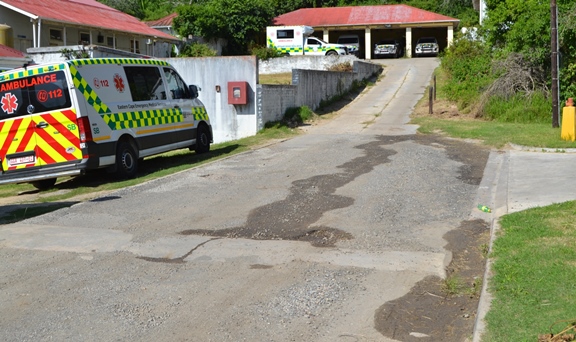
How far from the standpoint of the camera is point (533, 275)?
19.2 ft

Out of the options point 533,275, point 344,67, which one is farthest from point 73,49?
point 533,275

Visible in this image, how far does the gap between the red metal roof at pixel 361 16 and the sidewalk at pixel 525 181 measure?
107ft

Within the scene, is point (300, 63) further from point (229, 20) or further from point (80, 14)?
point (229, 20)

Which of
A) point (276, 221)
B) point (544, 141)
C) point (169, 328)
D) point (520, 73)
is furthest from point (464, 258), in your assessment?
point (520, 73)

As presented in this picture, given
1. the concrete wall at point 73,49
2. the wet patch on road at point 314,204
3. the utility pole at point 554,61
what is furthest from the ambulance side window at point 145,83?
the utility pole at point 554,61

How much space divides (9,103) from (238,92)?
25.9 ft

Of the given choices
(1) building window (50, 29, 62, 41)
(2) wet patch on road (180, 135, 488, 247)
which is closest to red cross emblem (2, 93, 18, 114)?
(2) wet patch on road (180, 135, 488, 247)

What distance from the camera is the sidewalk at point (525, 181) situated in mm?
8933

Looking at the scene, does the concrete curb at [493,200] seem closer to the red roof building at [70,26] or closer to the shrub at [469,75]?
the shrub at [469,75]

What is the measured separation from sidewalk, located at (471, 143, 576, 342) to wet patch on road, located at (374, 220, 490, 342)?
21 cm

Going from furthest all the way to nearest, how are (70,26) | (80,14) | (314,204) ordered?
(80,14)
(70,26)
(314,204)

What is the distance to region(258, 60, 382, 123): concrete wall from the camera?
1963 cm

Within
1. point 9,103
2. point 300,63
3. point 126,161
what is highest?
point 300,63

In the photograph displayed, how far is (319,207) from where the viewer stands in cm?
935
